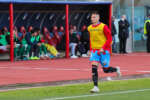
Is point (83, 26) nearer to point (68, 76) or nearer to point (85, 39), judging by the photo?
point (85, 39)

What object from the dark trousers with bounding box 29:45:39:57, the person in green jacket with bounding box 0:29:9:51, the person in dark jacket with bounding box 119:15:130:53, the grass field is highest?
the person in dark jacket with bounding box 119:15:130:53

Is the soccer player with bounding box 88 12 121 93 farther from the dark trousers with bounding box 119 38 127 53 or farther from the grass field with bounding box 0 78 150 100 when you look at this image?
the dark trousers with bounding box 119 38 127 53

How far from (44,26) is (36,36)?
92.9 inches

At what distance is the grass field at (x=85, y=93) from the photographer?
11.0m

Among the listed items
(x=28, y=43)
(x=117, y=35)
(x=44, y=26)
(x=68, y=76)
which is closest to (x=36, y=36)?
(x=28, y=43)

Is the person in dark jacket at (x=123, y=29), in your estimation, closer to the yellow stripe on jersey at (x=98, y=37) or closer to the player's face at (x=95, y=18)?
the yellow stripe on jersey at (x=98, y=37)

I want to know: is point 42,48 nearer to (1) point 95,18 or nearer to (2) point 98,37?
(2) point 98,37

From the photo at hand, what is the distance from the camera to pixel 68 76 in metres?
15.9

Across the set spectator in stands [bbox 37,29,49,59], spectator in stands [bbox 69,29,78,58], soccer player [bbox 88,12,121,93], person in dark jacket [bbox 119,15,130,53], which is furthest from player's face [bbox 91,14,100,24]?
person in dark jacket [bbox 119,15,130,53]

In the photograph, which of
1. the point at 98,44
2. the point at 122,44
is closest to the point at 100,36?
the point at 98,44

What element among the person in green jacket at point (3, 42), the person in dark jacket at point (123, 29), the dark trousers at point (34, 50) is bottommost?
the dark trousers at point (34, 50)

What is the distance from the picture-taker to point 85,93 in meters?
11.8

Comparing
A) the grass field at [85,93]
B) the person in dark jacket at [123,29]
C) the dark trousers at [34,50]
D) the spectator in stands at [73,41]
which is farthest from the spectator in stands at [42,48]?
the grass field at [85,93]

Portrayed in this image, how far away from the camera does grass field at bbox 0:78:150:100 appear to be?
10952mm
